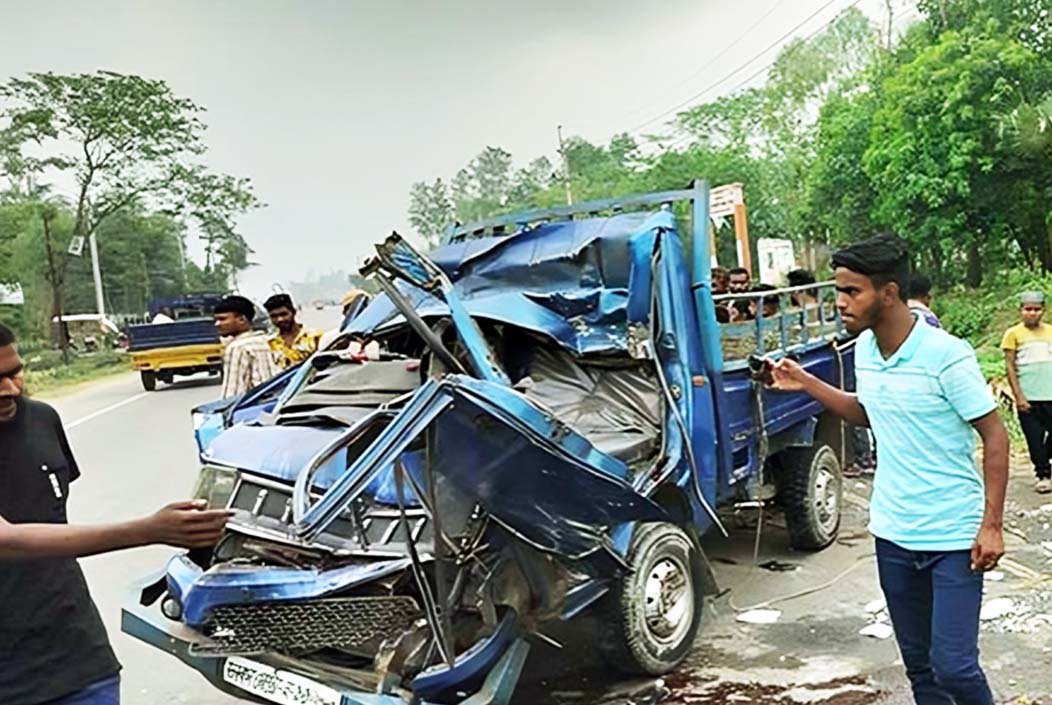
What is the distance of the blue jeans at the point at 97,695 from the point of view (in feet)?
8.00

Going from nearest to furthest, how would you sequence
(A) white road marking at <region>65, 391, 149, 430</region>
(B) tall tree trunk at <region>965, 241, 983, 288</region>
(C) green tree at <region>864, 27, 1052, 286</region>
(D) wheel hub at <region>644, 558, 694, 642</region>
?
(D) wheel hub at <region>644, 558, 694, 642</region>
(A) white road marking at <region>65, 391, 149, 430</region>
(C) green tree at <region>864, 27, 1052, 286</region>
(B) tall tree trunk at <region>965, 241, 983, 288</region>

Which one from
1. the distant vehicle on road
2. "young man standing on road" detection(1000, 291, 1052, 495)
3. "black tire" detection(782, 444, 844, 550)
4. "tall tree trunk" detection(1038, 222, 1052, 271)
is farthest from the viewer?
the distant vehicle on road

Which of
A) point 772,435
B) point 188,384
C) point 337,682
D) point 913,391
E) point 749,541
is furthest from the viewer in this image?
point 188,384

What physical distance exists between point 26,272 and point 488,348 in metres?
38.6

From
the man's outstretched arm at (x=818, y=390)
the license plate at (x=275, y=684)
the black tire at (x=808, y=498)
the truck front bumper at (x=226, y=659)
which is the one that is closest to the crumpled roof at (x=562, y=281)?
the man's outstretched arm at (x=818, y=390)

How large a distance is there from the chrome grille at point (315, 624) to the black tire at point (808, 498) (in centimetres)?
343

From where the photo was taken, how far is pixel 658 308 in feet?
15.6

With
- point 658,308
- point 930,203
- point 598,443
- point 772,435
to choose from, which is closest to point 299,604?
point 598,443

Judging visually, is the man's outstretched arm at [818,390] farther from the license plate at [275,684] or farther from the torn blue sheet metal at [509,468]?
the license plate at [275,684]

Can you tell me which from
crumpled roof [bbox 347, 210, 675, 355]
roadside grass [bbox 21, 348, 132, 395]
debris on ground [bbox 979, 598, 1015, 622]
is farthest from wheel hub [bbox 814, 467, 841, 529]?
roadside grass [bbox 21, 348, 132, 395]

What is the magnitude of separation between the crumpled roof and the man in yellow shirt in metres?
1.49

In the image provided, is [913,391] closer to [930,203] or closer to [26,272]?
[930,203]

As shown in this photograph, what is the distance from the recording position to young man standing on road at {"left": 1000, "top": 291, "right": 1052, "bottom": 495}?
288 inches

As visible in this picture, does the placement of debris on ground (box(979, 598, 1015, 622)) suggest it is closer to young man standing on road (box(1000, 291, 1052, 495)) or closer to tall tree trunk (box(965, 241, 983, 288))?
young man standing on road (box(1000, 291, 1052, 495))
